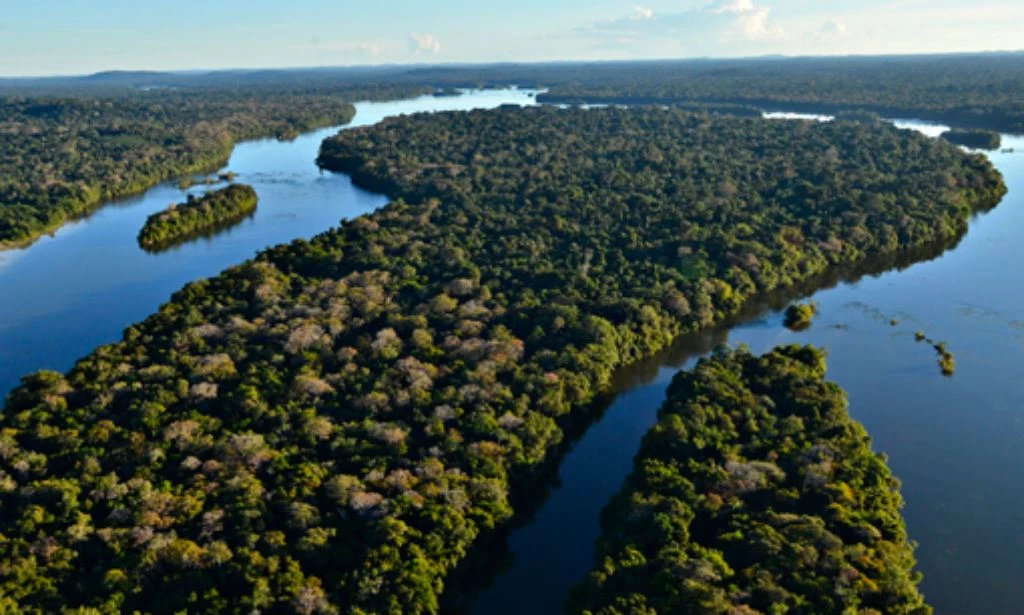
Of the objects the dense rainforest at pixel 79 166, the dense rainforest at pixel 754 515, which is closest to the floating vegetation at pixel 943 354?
the dense rainforest at pixel 754 515

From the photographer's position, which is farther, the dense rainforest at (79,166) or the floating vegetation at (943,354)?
the dense rainforest at (79,166)

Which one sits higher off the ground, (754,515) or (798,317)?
(798,317)

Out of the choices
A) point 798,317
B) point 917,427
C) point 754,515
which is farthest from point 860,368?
point 754,515

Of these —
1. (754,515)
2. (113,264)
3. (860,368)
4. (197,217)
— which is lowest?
(860,368)

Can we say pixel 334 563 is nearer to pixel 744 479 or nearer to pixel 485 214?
pixel 744 479

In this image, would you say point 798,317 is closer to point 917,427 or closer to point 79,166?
point 917,427

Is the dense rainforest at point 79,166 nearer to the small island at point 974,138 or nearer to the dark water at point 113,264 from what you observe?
the dark water at point 113,264

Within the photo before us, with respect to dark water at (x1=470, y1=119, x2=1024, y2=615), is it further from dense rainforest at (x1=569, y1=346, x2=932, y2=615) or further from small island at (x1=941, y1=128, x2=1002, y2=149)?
small island at (x1=941, y1=128, x2=1002, y2=149)

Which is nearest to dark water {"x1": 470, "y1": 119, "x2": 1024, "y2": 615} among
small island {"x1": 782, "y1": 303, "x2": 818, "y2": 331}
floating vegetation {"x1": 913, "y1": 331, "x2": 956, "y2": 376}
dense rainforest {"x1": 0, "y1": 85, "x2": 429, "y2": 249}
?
floating vegetation {"x1": 913, "y1": 331, "x2": 956, "y2": 376}
